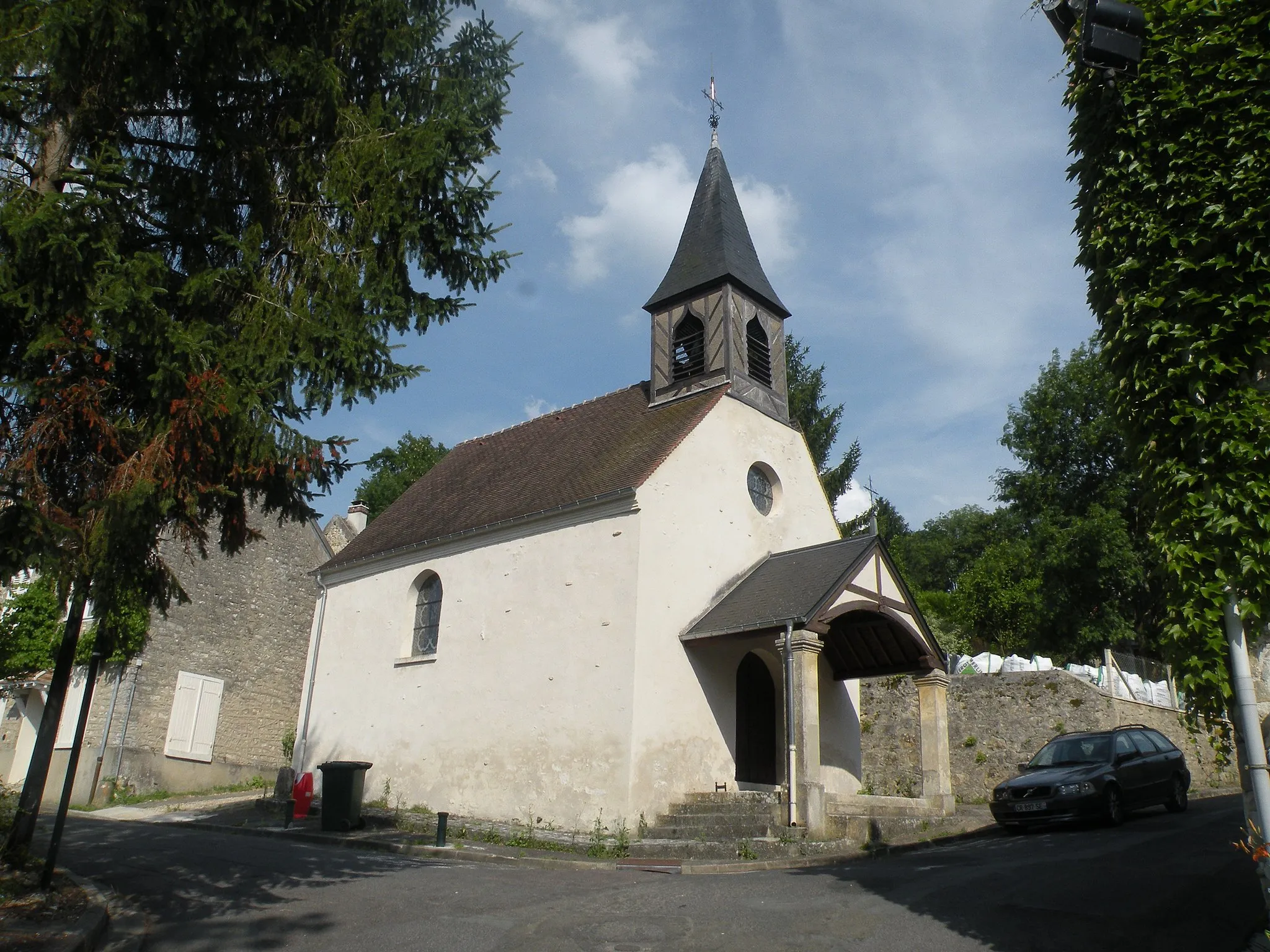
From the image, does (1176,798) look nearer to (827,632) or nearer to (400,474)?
(827,632)

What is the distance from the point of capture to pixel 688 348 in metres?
18.2

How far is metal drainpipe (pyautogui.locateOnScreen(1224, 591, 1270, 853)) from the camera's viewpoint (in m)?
4.70

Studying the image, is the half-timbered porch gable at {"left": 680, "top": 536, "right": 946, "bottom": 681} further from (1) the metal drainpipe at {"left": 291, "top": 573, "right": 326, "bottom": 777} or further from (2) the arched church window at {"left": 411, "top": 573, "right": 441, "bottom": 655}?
(1) the metal drainpipe at {"left": 291, "top": 573, "right": 326, "bottom": 777}

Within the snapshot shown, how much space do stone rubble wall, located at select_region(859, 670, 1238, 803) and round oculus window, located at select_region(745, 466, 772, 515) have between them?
5.11 m

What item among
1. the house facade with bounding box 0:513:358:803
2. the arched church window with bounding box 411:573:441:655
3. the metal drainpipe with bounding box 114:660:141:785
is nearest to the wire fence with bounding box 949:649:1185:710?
the arched church window with bounding box 411:573:441:655

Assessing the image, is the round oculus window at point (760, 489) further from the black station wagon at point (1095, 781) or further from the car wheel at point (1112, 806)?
the car wheel at point (1112, 806)

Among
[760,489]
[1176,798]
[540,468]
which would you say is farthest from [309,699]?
[1176,798]

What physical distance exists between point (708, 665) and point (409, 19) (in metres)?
9.91

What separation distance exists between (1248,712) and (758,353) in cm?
1381

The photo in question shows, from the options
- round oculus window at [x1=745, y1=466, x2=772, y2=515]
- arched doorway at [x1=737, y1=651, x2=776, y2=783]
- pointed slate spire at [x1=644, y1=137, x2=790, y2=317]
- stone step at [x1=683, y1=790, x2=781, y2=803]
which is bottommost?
stone step at [x1=683, y1=790, x2=781, y2=803]

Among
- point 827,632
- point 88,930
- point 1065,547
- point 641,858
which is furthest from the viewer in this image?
point 1065,547

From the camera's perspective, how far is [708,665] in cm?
1441

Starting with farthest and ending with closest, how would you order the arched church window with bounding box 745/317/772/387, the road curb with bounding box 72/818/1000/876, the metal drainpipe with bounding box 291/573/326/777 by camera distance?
1. the metal drainpipe with bounding box 291/573/326/777
2. the arched church window with bounding box 745/317/772/387
3. the road curb with bounding box 72/818/1000/876

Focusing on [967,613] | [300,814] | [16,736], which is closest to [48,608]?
[16,736]
